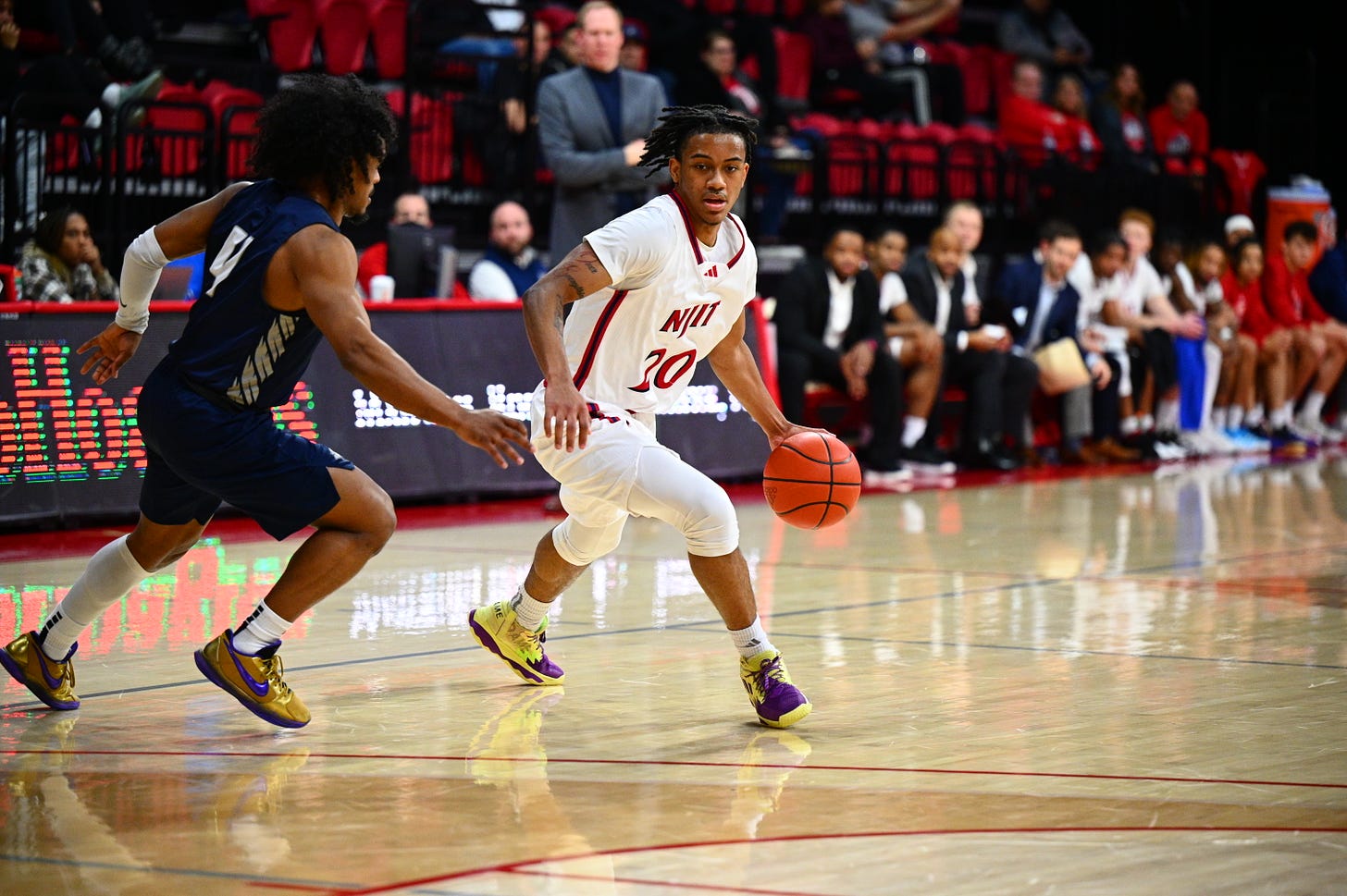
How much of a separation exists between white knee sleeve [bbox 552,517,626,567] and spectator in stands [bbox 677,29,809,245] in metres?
8.69

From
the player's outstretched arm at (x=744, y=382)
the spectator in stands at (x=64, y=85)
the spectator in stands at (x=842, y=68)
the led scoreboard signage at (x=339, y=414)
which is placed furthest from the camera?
the spectator in stands at (x=842, y=68)

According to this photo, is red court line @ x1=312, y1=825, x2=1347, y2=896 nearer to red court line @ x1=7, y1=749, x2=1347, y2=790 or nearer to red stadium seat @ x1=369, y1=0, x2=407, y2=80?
red court line @ x1=7, y1=749, x2=1347, y2=790

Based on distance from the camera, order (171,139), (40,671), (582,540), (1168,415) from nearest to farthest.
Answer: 1. (40,671)
2. (582,540)
3. (171,139)
4. (1168,415)

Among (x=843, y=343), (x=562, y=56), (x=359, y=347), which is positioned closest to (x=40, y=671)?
(x=359, y=347)

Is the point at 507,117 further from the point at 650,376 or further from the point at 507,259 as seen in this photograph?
the point at 650,376

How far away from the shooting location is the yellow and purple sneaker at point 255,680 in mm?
5188

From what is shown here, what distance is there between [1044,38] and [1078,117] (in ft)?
5.28

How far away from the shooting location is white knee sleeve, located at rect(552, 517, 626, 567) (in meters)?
5.95

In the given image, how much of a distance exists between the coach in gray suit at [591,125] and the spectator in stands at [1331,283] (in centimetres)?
974

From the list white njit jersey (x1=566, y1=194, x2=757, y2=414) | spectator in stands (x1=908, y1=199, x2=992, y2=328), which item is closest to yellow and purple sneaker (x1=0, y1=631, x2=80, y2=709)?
white njit jersey (x1=566, y1=194, x2=757, y2=414)

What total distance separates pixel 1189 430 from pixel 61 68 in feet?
33.3

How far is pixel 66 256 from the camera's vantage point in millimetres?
10539

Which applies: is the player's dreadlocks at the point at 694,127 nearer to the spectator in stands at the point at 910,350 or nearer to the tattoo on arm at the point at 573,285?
the tattoo on arm at the point at 573,285

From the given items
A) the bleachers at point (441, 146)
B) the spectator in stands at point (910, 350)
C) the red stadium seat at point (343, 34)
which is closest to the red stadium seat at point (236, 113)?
the bleachers at point (441, 146)
